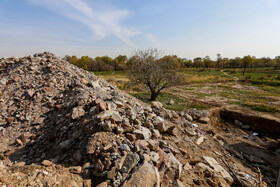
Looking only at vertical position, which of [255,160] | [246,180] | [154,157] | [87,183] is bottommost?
[255,160]

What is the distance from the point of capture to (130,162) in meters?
3.25

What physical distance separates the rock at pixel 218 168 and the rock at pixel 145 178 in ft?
8.06

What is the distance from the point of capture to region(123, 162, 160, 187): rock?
2971 mm

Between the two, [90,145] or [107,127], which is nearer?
[90,145]

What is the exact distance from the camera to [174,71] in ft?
54.2

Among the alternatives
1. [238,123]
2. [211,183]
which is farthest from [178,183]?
[238,123]

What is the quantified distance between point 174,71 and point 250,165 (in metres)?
12.1

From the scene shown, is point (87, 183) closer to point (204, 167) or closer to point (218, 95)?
point (204, 167)

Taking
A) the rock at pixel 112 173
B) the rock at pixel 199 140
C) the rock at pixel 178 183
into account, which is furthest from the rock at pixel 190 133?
the rock at pixel 112 173

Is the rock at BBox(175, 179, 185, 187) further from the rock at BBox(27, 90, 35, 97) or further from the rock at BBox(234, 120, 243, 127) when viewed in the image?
the rock at BBox(234, 120, 243, 127)

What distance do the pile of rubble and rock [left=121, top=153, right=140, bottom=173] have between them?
0.8 inches

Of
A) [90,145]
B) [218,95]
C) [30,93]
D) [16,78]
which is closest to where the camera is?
[90,145]

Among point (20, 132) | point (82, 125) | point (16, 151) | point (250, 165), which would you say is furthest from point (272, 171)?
point (20, 132)

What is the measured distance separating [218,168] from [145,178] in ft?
9.55
